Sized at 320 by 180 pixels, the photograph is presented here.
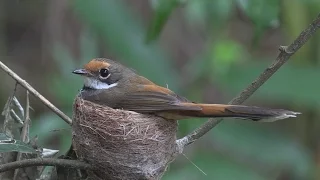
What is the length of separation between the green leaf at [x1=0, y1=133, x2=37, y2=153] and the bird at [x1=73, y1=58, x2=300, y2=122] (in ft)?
2.37

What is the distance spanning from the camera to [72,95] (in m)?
4.55

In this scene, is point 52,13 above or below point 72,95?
above

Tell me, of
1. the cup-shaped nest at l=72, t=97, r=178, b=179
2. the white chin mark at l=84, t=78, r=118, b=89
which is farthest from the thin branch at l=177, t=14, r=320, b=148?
the white chin mark at l=84, t=78, r=118, b=89

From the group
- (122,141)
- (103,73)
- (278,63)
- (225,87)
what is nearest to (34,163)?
(122,141)

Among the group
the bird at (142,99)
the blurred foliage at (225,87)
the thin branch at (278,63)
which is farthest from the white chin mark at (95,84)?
the thin branch at (278,63)

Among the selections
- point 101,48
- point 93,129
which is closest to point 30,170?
point 93,129

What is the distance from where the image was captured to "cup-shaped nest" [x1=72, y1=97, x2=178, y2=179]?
3109mm

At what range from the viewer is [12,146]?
2.89 meters

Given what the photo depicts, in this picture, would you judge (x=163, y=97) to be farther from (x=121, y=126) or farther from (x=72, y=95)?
(x=72, y=95)

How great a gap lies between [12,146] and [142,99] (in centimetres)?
86

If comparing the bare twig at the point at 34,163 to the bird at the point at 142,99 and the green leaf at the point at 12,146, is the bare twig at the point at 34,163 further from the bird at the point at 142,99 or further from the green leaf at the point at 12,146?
the bird at the point at 142,99

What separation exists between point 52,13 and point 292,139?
3.86 meters

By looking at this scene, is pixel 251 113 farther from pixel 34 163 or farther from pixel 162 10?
pixel 34 163

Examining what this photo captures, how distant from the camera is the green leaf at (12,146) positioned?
2.87 meters
